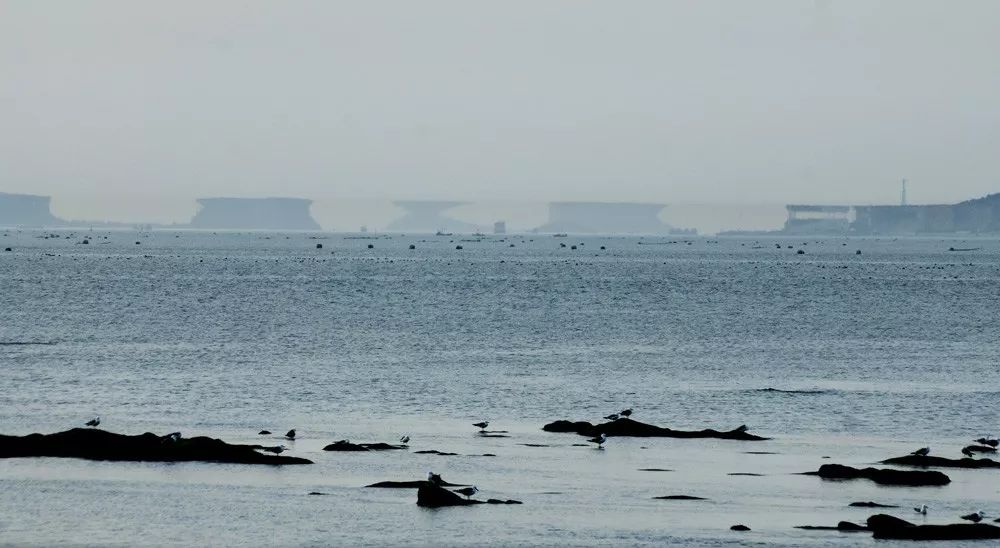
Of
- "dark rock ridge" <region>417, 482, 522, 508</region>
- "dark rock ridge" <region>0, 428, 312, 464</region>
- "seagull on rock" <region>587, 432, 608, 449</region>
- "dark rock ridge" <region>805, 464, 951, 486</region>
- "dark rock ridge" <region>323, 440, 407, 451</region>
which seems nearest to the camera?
"dark rock ridge" <region>417, 482, 522, 508</region>

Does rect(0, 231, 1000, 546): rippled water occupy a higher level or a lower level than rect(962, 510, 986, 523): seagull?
lower

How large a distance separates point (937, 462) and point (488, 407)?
16.1 meters

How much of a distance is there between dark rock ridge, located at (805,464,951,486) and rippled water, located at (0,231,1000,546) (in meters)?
0.59

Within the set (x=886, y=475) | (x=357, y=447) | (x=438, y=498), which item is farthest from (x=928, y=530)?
(x=357, y=447)

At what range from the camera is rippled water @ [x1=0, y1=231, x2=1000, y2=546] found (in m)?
30.4

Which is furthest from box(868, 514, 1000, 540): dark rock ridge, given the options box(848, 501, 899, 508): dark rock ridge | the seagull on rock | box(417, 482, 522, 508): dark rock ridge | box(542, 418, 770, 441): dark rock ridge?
box(542, 418, 770, 441): dark rock ridge

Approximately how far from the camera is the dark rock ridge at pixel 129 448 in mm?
37000

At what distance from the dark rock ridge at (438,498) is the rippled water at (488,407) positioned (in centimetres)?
38

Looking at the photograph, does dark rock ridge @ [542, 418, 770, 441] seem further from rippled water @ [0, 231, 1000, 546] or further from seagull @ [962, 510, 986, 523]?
seagull @ [962, 510, 986, 523]

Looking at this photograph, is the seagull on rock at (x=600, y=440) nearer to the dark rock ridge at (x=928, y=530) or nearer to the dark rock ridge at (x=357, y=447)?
the dark rock ridge at (x=357, y=447)

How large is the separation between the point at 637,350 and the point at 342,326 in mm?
22190

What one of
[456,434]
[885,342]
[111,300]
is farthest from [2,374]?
[111,300]

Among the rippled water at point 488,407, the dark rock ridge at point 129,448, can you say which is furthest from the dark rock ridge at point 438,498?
the dark rock ridge at point 129,448

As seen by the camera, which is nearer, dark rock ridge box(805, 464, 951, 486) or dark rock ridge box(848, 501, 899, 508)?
dark rock ridge box(848, 501, 899, 508)
